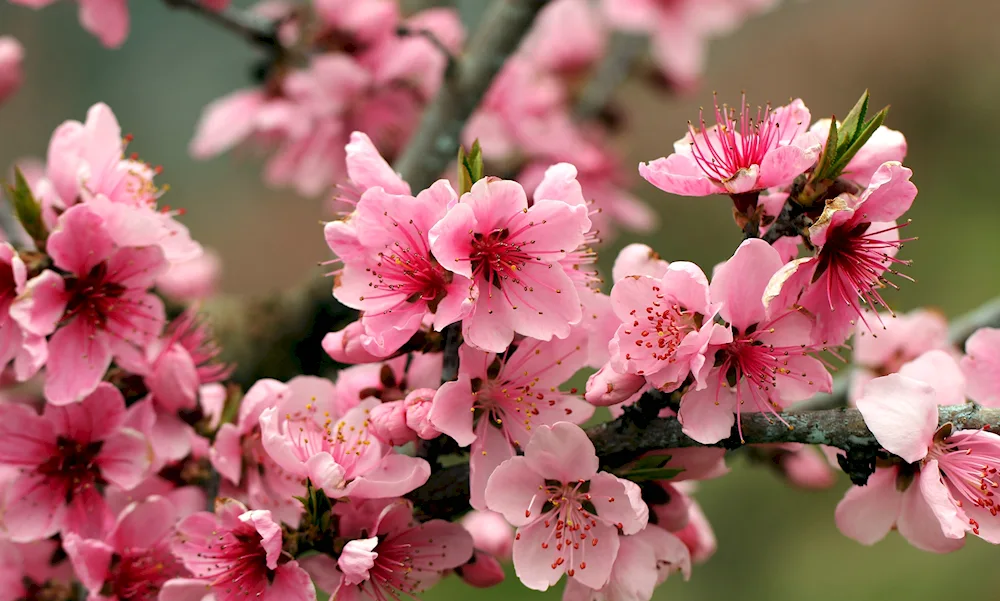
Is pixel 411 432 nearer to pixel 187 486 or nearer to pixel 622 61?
pixel 187 486

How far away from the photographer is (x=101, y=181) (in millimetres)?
831

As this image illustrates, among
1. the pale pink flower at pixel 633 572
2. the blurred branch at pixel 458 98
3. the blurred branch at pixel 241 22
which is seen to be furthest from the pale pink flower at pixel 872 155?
the blurred branch at pixel 241 22

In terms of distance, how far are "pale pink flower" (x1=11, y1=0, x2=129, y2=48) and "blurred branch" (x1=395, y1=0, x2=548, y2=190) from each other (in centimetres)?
42

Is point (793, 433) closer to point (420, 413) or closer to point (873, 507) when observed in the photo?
point (873, 507)

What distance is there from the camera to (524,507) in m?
0.67

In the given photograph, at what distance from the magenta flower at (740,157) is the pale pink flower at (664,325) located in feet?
0.23

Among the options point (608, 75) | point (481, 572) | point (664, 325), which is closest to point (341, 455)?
point (481, 572)

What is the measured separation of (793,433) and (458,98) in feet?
2.34

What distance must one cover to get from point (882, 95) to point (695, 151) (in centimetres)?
282

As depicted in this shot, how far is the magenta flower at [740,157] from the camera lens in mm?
633

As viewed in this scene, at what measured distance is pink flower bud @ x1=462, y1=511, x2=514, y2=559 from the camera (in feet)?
3.46

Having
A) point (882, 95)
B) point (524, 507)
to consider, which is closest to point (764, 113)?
point (524, 507)

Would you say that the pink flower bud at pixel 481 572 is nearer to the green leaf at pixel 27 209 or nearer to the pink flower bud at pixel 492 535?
the pink flower bud at pixel 492 535

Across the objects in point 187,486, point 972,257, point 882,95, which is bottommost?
point 972,257
